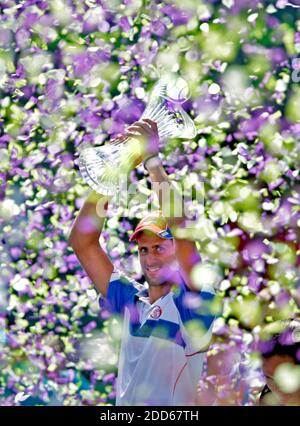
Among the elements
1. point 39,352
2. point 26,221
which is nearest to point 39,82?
point 26,221

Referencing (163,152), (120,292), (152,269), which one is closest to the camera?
(152,269)

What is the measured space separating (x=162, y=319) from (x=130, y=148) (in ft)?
2.05

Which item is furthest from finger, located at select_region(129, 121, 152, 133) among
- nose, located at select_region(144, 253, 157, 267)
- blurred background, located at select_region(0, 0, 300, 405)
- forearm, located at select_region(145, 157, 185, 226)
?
blurred background, located at select_region(0, 0, 300, 405)

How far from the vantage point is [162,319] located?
3031 mm

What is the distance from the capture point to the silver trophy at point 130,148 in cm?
298

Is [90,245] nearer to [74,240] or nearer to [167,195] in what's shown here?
[74,240]

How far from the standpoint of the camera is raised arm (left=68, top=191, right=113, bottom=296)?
3289mm

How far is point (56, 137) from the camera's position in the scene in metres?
4.92

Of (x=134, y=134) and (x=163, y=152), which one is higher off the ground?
(x=134, y=134)

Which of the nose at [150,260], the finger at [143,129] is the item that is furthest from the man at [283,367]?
the finger at [143,129]

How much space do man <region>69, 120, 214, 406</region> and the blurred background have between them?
55.2 inches

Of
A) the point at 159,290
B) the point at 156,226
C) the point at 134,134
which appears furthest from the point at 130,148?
the point at 159,290

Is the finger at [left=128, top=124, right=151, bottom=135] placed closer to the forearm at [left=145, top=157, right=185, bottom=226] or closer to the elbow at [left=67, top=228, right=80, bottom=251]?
the forearm at [left=145, top=157, right=185, bottom=226]

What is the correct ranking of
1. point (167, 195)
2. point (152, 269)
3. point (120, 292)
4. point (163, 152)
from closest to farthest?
point (167, 195)
point (152, 269)
point (120, 292)
point (163, 152)
